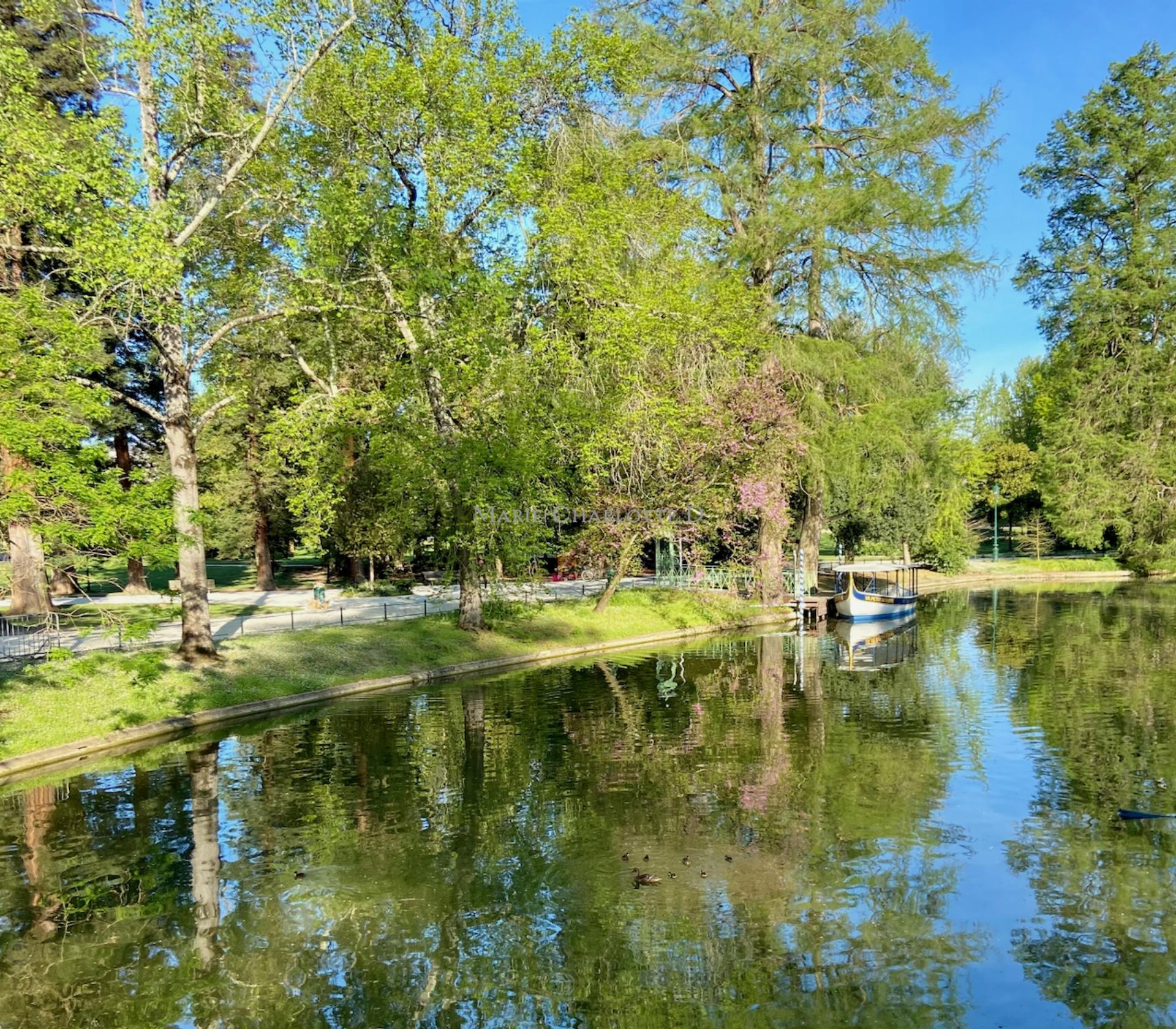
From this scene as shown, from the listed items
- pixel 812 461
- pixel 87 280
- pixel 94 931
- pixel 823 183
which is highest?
pixel 823 183

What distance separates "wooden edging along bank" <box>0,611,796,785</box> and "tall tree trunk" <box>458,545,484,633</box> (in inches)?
83.0

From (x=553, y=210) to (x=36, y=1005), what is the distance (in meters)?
23.4

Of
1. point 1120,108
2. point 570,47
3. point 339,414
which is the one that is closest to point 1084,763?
point 339,414

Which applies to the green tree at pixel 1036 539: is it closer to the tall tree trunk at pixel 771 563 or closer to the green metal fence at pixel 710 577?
the green metal fence at pixel 710 577

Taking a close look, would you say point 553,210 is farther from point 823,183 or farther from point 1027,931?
point 1027,931

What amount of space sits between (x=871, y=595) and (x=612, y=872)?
96.1ft

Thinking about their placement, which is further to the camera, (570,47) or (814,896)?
(570,47)

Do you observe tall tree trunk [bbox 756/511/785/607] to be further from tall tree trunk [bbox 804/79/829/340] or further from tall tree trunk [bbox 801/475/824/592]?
tall tree trunk [bbox 804/79/829/340]

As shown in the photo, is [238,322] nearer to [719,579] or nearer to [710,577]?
[710,577]

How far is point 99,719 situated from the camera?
18359 mm

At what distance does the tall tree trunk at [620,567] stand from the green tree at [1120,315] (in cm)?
3657

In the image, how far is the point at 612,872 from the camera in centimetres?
1092

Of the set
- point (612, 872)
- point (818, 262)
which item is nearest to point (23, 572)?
point (612, 872)

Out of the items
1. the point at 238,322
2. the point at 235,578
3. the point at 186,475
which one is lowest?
the point at 235,578
